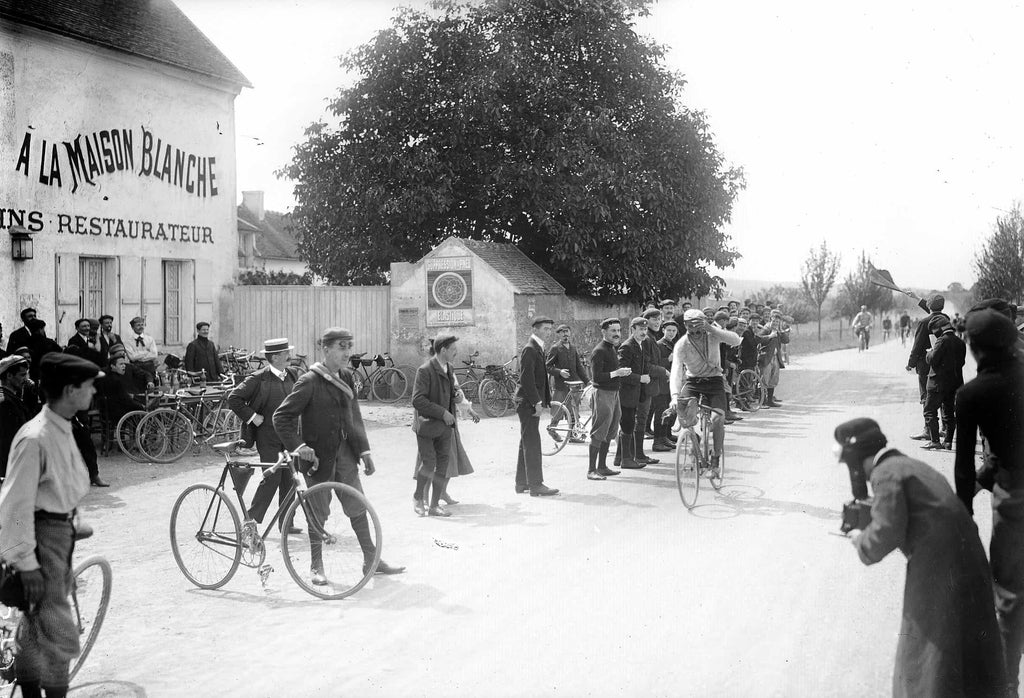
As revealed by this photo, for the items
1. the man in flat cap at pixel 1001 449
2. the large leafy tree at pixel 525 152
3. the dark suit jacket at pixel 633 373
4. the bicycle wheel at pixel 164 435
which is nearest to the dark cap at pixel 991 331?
the man in flat cap at pixel 1001 449

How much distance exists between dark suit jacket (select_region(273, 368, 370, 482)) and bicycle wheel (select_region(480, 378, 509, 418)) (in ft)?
30.7

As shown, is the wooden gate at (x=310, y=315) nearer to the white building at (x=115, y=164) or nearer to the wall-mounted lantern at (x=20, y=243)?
the white building at (x=115, y=164)

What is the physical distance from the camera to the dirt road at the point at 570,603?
14.7ft

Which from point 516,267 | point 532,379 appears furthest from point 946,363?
point 516,267

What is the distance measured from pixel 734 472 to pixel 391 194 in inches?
466

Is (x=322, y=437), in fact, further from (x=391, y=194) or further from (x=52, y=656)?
(x=391, y=194)

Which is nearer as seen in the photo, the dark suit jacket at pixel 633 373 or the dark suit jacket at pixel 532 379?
the dark suit jacket at pixel 532 379

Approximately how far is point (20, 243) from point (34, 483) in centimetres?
1084

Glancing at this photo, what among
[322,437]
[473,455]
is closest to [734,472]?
[473,455]

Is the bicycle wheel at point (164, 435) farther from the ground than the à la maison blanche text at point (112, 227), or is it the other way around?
the à la maison blanche text at point (112, 227)

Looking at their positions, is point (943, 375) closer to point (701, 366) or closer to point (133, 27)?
point (701, 366)

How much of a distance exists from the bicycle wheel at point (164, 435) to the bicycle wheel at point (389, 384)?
624cm

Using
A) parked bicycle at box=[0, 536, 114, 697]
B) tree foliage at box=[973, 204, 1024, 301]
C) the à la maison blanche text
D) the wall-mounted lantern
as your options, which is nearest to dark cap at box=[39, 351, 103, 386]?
parked bicycle at box=[0, 536, 114, 697]

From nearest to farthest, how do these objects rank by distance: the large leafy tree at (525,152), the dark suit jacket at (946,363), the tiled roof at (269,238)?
the dark suit jacket at (946,363) < the large leafy tree at (525,152) < the tiled roof at (269,238)
